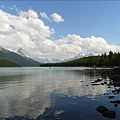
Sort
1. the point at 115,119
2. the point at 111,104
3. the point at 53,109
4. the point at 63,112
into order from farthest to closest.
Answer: the point at 111,104 < the point at 53,109 < the point at 63,112 < the point at 115,119

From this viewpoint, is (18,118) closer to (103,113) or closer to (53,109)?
(53,109)

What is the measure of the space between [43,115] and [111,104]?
14.6 m

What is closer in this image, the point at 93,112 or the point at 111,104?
the point at 93,112

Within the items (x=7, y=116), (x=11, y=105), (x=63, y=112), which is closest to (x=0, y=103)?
(x=11, y=105)

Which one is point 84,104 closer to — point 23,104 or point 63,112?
point 63,112

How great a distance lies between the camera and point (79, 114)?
29828 millimetres

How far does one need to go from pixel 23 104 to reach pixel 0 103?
506cm

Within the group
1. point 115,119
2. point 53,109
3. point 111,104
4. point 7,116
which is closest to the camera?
point 115,119

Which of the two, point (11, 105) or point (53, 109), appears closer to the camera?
point (53, 109)

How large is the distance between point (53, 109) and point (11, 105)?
9.14 m

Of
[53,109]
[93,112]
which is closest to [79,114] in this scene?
[93,112]

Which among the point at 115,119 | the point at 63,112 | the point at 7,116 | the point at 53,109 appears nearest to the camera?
the point at 115,119

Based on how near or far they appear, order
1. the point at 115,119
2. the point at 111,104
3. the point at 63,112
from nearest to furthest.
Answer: the point at 115,119 < the point at 63,112 < the point at 111,104

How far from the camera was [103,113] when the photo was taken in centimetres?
2923
